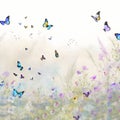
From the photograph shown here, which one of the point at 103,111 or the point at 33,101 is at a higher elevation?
the point at 33,101

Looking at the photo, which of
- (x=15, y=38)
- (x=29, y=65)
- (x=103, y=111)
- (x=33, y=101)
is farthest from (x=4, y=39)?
(x=103, y=111)

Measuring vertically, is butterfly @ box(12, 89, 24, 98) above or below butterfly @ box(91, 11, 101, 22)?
below

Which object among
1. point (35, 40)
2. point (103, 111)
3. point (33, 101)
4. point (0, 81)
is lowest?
point (103, 111)

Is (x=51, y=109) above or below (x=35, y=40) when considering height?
below

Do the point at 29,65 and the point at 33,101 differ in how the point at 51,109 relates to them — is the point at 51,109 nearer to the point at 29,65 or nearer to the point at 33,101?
the point at 33,101

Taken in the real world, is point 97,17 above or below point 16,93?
above

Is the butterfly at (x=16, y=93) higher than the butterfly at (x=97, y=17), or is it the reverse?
the butterfly at (x=97, y=17)

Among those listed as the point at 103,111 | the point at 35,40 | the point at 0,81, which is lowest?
the point at 103,111

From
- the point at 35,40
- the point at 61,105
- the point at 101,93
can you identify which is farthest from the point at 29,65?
the point at 101,93

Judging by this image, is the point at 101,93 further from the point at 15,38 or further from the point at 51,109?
the point at 15,38
